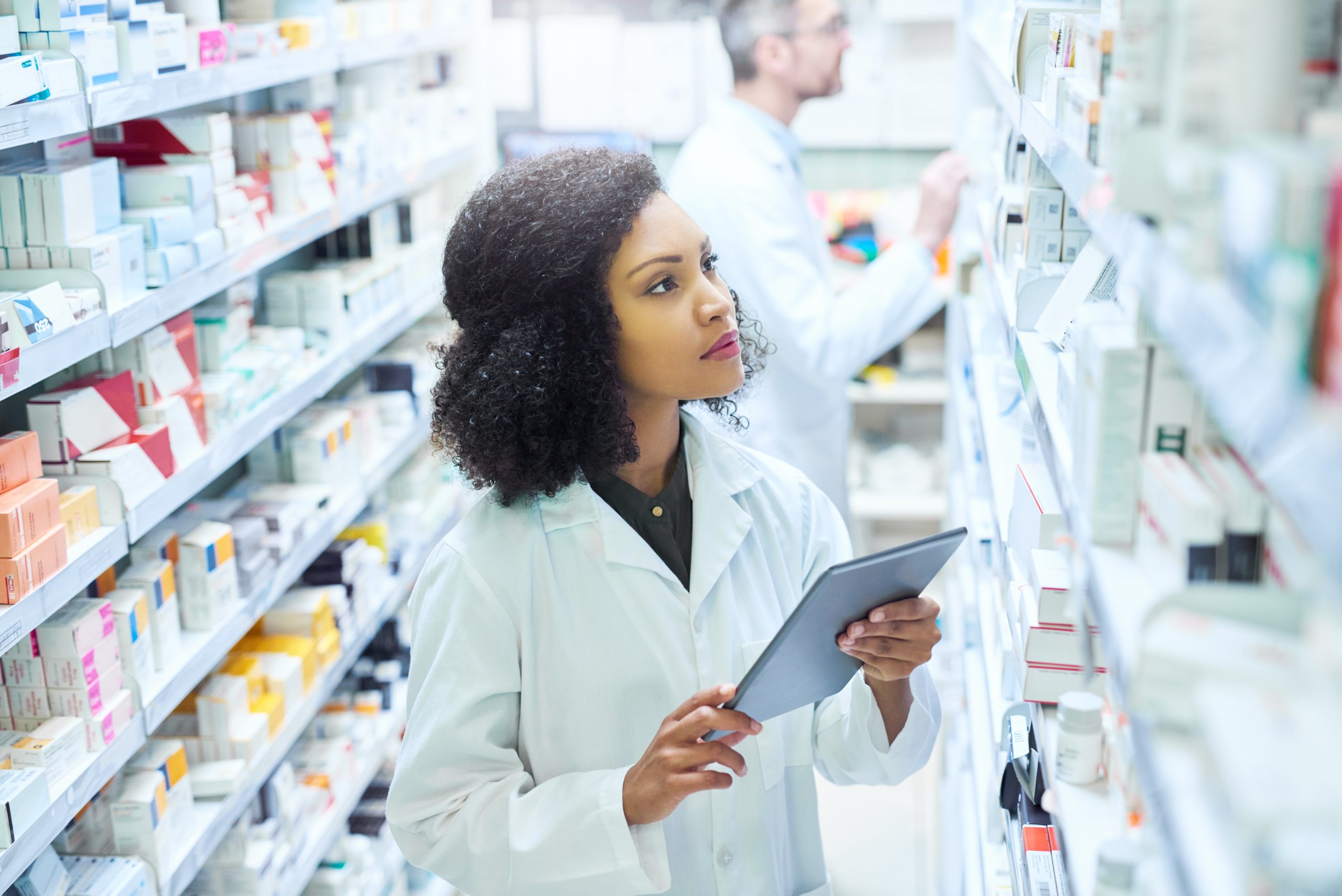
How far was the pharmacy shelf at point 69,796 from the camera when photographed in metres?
1.69

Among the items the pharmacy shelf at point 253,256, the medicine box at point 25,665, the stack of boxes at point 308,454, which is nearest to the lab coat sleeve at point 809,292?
the pharmacy shelf at point 253,256

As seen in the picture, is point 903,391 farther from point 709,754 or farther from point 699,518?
point 709,754

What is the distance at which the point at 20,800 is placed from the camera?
1723mm

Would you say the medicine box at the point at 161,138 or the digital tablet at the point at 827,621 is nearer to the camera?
the digital tablet at the point at 827,621

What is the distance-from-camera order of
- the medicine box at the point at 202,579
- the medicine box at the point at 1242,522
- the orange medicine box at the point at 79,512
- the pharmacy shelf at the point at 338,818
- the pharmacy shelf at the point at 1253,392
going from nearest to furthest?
the pharmacy shelf at the point at 1253,392, the medicine box at the point at 1242,522, the orange medicine box at the point at 79,512, the medicine box at the point at 202,579, the pharmacy shelf at the point at 338,818

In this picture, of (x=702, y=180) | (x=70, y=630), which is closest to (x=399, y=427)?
(x=702, y=180)

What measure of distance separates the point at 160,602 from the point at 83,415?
0.39 m

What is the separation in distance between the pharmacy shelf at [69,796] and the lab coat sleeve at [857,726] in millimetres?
1113

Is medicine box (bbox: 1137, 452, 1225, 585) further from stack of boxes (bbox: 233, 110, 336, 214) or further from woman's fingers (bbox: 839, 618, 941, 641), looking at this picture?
stack of boxes (bbox: 233, 110, 336, 214)

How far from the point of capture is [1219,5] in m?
0.82

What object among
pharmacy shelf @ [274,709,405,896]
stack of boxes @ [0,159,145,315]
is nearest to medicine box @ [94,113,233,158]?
stack of boxes @ [0,159,145,315]

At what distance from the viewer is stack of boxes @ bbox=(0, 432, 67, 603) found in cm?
172

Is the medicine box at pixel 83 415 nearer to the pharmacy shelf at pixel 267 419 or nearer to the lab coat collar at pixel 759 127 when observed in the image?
the pharmacy shelf at pixel 267 419

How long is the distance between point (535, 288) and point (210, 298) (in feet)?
4.92
